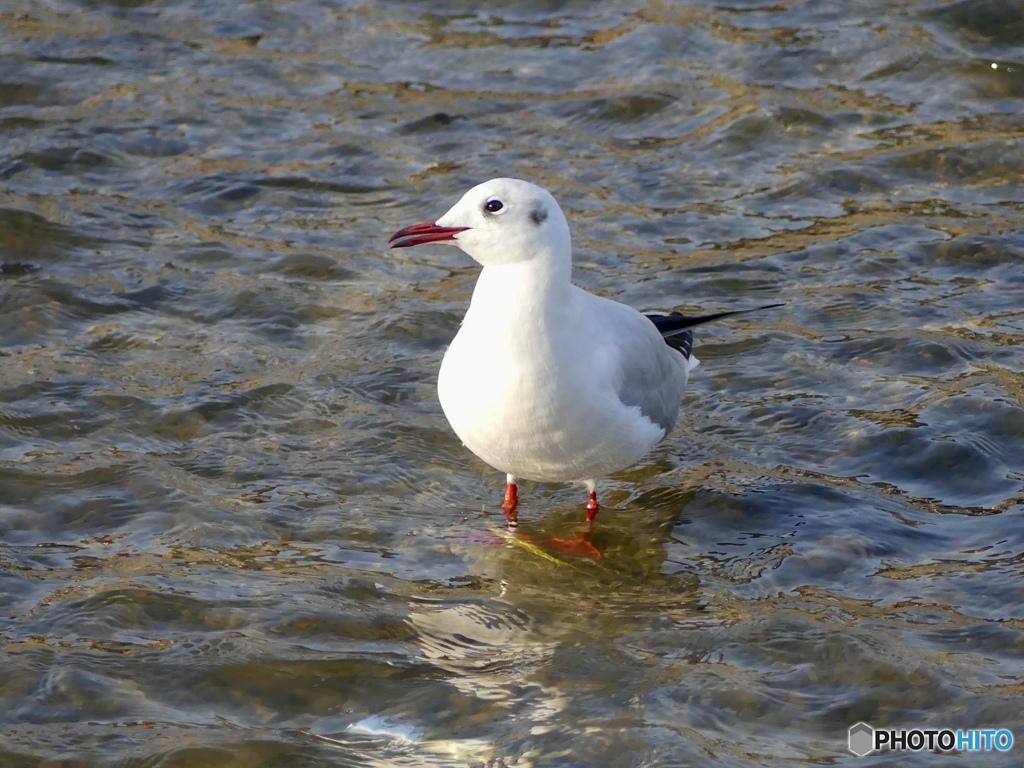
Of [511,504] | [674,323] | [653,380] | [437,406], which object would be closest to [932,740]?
[653,380]

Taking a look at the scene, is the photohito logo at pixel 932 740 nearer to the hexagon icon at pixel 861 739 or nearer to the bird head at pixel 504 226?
the hexagon icon at pixel 861 739

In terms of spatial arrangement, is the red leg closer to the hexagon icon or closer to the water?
the water

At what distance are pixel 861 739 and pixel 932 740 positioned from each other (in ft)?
0.82

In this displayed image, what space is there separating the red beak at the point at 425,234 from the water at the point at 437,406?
144 cm

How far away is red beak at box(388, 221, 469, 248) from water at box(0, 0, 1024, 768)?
1.44 m

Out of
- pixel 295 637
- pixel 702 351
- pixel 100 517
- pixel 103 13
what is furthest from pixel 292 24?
pixel 295 637

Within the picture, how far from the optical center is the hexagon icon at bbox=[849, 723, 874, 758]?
479cm

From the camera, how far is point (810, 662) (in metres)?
5.29

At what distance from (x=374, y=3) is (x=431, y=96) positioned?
5.65 feet

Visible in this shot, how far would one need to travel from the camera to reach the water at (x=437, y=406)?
202 inches

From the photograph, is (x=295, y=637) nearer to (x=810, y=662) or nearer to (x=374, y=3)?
(x=810, y=662)

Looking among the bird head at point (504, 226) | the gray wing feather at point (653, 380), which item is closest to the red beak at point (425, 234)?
the bird head at point (504, 226)

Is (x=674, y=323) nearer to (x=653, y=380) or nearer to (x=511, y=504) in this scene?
(x=653, y=380)

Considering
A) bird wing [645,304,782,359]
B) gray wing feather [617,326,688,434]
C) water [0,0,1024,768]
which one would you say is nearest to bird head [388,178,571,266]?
gray wing feather [617,326,688,434]
